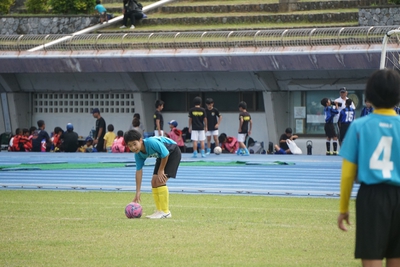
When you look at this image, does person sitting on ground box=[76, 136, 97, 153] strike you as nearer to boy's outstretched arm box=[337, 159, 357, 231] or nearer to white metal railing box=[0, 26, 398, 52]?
white metal railing box=[0, 26, 398, 52]

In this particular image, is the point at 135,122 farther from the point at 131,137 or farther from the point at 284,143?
the point at 131,137

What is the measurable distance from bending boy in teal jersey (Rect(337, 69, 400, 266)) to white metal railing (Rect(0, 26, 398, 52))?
67.4 feet

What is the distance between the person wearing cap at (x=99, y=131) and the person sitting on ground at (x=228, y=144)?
13.0 ft

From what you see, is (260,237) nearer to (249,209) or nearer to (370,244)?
(249,209)

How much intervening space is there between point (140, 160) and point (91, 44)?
20.4 meters

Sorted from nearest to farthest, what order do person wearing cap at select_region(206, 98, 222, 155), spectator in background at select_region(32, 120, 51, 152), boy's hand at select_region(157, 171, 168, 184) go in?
boy's hand at select_region(157, 171, 168, 184) → person wearing cap at select_region(206, 98, 222, 155) → spectator in background at select_region(32, 120, 51, 152)

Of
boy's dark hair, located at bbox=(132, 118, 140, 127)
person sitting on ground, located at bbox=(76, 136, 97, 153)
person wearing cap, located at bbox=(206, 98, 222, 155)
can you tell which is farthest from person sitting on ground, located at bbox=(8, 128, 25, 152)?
person wearing cap, located at bbox=(206, 98, 222, 155)

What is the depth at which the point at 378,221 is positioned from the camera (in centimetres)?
516

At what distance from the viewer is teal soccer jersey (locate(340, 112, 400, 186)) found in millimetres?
5246

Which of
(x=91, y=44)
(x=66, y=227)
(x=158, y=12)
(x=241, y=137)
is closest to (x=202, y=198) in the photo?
(x=66, y=227)

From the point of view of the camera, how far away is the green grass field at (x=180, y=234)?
Answer: 25.3 ft

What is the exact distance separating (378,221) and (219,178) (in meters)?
12.9

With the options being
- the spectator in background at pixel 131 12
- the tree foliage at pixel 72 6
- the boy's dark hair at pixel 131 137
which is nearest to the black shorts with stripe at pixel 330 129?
the spectator in background at pixel 131 12

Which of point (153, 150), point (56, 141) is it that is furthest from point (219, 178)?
point (56, 141)
